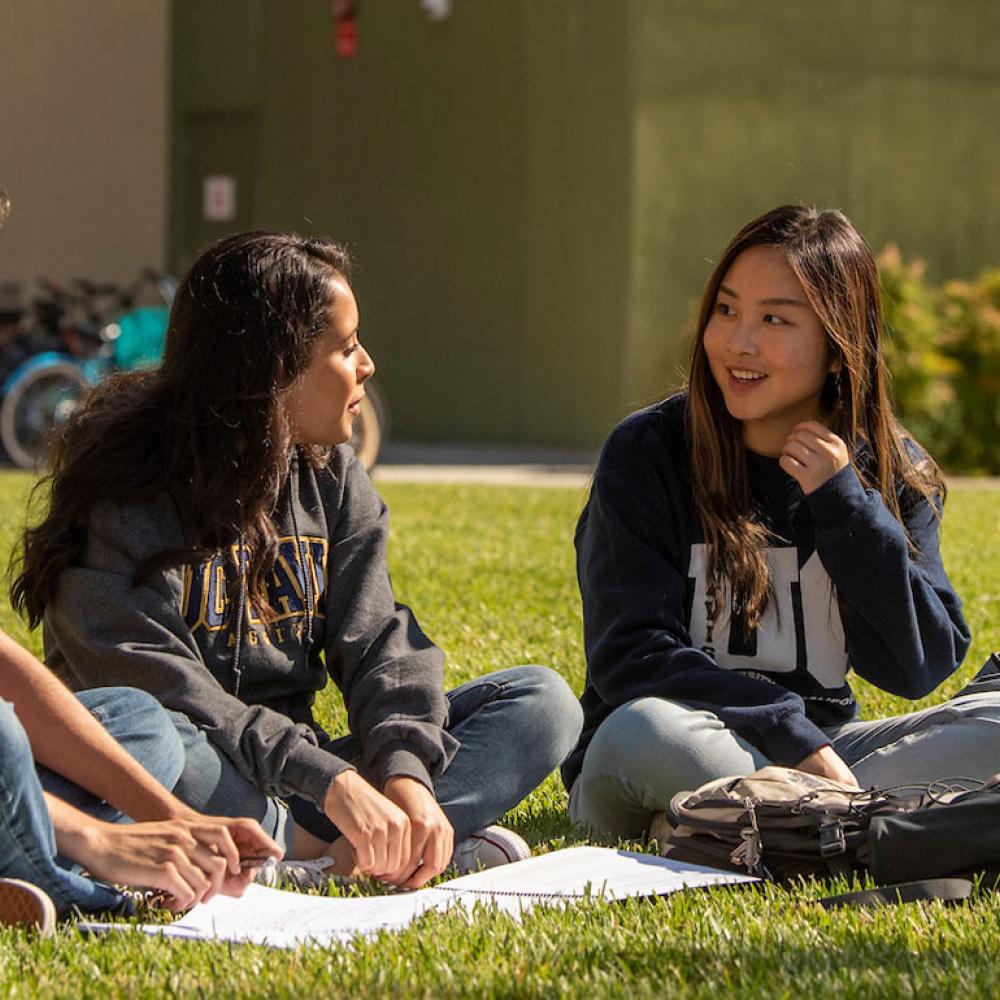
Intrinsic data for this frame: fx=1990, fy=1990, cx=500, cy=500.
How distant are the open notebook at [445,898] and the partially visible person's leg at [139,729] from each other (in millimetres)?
240

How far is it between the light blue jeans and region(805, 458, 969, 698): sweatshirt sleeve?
4.5 inches

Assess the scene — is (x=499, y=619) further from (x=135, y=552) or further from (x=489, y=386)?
(x=489, y=386)

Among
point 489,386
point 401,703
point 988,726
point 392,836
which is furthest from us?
point 489,386

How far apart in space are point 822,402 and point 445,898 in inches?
57.0

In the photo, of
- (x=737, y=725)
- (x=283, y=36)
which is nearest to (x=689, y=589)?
(x=737, y=725)

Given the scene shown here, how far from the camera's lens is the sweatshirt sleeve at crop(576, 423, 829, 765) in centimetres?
365

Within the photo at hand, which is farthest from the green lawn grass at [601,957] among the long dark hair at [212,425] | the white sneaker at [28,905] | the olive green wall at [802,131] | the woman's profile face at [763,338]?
the olive green wall at [802,131]

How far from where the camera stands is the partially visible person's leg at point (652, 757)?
3.57 metres

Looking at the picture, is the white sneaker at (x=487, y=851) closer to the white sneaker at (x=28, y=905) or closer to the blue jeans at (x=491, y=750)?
the blue jeans at (x=491, y=750)

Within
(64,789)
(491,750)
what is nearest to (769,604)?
(491,750)

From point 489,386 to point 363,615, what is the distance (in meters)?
11.3

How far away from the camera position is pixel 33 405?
452 inches

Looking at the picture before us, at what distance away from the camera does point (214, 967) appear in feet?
8.93

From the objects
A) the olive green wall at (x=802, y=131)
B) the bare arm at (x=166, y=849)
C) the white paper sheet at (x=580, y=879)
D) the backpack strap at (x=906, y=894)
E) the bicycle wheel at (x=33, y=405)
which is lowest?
the bicycle wheel at (x=33, y=405)
